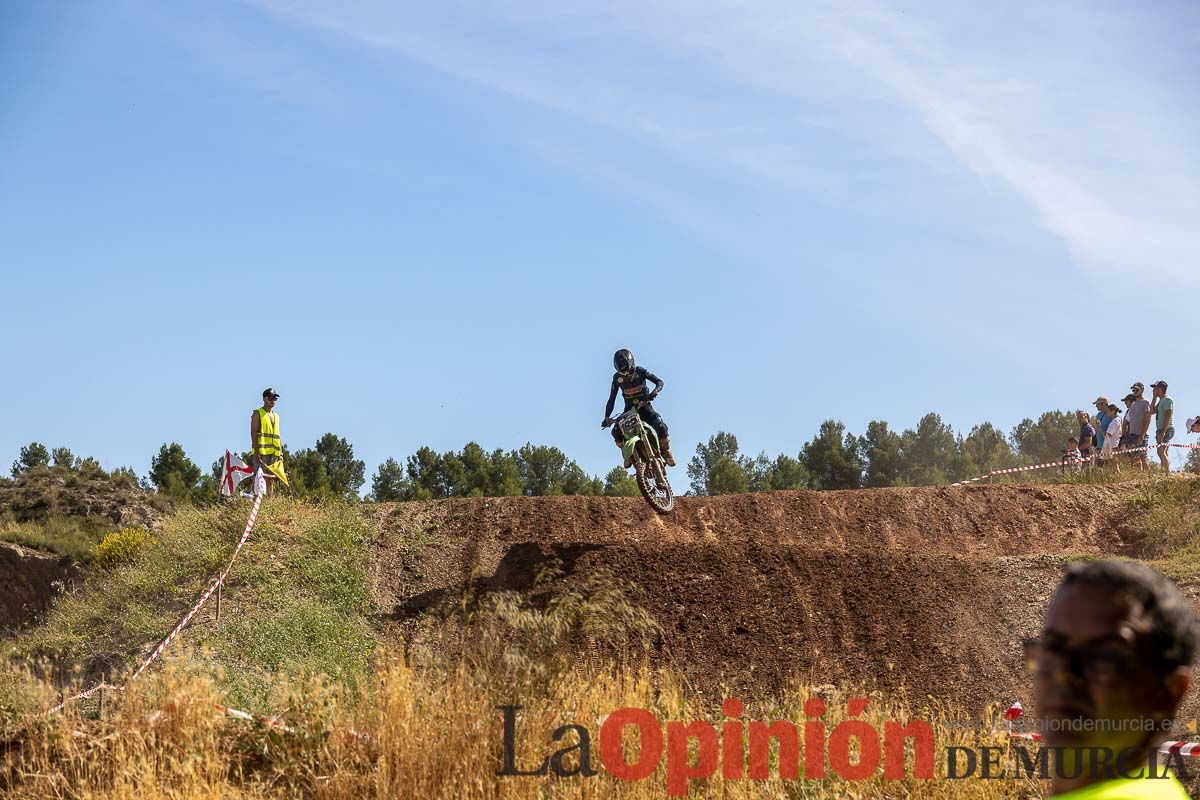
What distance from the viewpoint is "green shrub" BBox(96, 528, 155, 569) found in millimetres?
21391

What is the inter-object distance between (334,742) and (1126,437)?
59.0 feet

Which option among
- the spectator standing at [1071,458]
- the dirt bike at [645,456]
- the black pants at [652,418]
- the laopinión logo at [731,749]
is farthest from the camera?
the spectator standing at [1071,458]

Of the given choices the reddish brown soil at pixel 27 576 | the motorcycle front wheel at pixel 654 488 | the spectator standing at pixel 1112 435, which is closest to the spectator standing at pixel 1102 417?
the spectator standing at pixel 1112 435

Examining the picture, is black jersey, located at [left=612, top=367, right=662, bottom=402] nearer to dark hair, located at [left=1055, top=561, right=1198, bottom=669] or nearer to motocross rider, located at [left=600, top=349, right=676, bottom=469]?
motocross rider, located at [left=600, top=349, right=676, bottom=469]

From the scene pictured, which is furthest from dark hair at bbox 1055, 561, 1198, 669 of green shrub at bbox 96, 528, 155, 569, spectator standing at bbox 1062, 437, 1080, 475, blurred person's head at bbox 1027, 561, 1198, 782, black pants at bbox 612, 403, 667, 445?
spectator standing at bbox 1062, 437, 1080, 475

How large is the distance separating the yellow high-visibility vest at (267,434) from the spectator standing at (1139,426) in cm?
1448

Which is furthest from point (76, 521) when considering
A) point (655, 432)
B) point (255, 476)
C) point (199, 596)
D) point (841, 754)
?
point (841, 754)

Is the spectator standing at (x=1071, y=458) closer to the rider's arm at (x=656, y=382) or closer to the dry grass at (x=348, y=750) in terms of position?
the rider's arm at (x=656, y=382)

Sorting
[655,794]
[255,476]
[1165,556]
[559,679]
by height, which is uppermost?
[255,476]

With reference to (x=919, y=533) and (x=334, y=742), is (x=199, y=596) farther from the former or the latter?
(x=919, y=533)

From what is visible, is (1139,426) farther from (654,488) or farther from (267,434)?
(267,434)

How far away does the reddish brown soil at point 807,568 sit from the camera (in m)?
12.3

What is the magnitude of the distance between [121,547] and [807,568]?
13165mm

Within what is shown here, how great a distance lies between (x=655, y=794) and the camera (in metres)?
7.89
